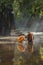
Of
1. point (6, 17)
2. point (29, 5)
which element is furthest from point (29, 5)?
point (6, 17)

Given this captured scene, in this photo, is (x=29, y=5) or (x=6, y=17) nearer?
(x=29, y=5)

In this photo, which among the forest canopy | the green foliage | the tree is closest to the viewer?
the forest canopy

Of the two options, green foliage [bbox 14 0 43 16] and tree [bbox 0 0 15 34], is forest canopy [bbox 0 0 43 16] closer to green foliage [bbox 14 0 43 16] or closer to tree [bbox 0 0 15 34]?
green foliage [bbox 14 0 43 16]

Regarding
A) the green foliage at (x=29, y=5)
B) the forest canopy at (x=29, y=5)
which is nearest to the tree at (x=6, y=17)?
the forest canopy at (x=29, y=5)

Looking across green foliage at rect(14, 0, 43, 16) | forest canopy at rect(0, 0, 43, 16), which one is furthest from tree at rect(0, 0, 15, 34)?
green foliage at rect(14, 0, 43, 16)

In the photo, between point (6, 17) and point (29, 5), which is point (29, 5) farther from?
point (6, 17)

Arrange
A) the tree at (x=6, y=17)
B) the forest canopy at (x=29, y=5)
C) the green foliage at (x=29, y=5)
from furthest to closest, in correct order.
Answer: the tree at (x=6, y=17) → the green foliage at (x=29, y=5) → the forest canopy at (x=29, y=5)

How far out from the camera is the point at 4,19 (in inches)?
1497

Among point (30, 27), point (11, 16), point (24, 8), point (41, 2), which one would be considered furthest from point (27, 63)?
point (30, 27)

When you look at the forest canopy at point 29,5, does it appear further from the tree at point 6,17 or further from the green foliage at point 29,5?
the tree at point 6,17

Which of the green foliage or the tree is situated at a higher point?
the green foliage

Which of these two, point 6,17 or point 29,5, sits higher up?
point 29,5

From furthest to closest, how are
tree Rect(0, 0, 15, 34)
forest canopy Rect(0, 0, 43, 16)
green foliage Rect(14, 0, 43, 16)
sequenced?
tree Rect(0, 0, 15, 34) < green foliage Rect(14, 0, 43, 16) < forest canopy Rect(0, 0, 43, 16)

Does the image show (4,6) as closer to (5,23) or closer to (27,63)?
(5,23)
